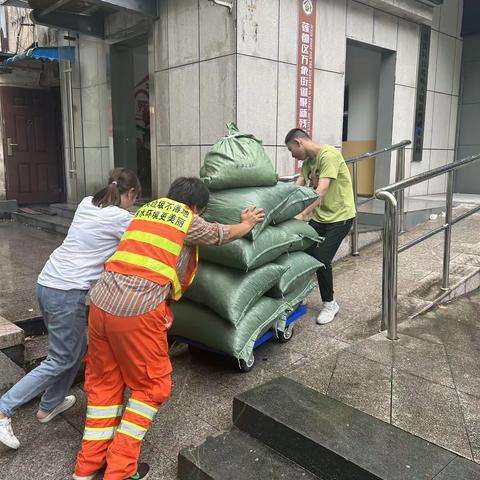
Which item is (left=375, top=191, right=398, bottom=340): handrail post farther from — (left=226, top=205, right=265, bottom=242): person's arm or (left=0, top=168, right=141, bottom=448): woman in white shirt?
(left=0, top=168, right=141, bottom=448): woman in white shirt

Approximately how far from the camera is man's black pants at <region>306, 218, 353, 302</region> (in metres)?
3.84

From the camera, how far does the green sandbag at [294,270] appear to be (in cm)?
322

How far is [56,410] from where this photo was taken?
2.68 metres

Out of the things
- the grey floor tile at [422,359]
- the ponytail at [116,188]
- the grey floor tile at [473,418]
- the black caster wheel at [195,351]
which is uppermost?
the ponytail at [116,188]

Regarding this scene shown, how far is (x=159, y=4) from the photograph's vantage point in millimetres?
6211

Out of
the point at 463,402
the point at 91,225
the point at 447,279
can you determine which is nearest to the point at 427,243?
the point at 447,279

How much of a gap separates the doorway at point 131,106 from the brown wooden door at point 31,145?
2388mm

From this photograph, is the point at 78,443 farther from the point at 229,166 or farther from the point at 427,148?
the point at 427,148

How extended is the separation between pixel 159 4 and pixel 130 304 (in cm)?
528

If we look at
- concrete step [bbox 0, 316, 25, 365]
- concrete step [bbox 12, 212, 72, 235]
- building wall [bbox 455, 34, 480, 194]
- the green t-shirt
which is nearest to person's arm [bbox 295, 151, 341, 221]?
the green t-shirt

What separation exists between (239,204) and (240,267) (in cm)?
37

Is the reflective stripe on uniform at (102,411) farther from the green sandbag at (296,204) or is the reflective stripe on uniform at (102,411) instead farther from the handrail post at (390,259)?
the handrail post at (390,259)

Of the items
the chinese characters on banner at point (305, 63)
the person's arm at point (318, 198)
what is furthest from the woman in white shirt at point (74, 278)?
the chinese characters on banner at point (305, 63)

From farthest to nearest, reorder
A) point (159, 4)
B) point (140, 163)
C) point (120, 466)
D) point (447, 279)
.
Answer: point (140, 163)
point (159, 4)
point (447, 279)
point (120, 466)
